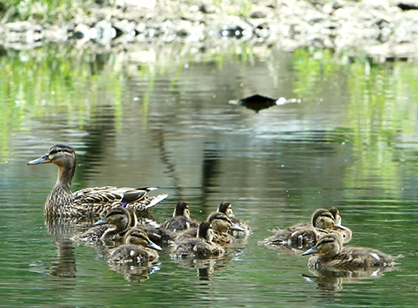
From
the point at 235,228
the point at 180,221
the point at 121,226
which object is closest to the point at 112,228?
the point at 121,226

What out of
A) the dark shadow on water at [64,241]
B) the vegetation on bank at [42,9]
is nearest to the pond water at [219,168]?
the dark shadow on water at [64,241]

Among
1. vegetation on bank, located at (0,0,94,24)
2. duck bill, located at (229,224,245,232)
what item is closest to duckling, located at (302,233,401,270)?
duck bill, located at (229,224,245,232)

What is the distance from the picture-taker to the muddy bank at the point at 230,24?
49562 mm

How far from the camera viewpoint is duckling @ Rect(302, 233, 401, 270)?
8328 millimetres

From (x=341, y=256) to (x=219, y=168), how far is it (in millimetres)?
5523

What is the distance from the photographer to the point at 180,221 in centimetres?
987

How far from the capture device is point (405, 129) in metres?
18.0

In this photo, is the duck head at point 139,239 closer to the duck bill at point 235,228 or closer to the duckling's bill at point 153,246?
the duckling's bill at point 153,246

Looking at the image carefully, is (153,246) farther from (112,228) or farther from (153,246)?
(112,228)

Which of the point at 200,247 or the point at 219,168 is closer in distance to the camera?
the point at 200,247

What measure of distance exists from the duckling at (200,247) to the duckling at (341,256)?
916 millimetres

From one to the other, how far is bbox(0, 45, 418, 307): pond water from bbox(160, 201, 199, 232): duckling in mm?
480

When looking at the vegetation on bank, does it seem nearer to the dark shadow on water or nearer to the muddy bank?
the muddy bank

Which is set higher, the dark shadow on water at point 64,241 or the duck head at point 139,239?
the duck head at point 139,239
